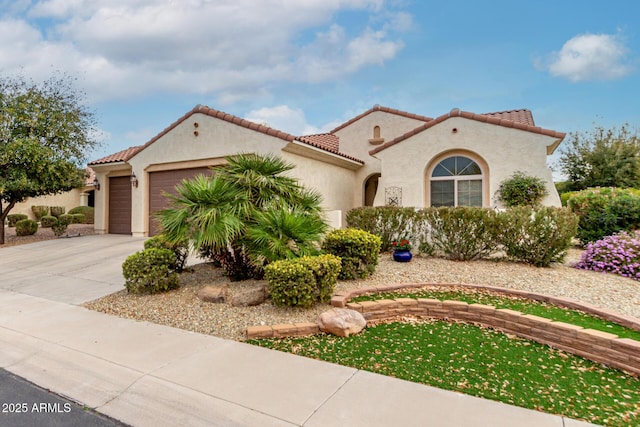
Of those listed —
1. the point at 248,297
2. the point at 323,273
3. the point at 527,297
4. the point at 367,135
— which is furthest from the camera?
the point at 367,135

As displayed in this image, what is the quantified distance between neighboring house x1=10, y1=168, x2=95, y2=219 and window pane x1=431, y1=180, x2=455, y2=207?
24211mm

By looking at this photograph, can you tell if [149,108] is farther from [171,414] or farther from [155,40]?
[171,414]

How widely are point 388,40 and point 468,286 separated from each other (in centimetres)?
986

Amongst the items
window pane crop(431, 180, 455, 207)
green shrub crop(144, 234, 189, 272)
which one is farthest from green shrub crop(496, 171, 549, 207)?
green shrub crop(144, 234, 189, 272)

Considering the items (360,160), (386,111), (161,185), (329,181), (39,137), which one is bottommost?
(161,185)

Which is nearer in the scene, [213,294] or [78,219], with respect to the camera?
[213,294]

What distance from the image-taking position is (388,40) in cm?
1287

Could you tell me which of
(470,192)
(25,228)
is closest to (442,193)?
(470,192)

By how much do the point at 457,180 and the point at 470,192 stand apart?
65 centimetres

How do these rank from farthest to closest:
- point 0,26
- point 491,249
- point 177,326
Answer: point 0,26
point 491,249
point 177,326

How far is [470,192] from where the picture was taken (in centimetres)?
1306

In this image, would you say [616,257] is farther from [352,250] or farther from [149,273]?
[149,273]

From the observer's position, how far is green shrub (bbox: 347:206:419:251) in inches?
384

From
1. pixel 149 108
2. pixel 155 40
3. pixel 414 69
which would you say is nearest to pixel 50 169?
pixel 149 108
